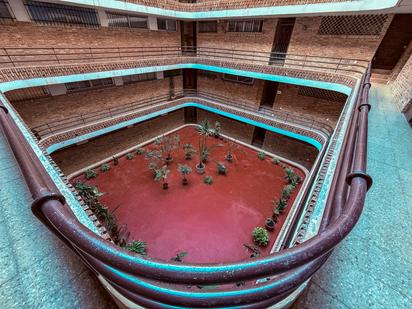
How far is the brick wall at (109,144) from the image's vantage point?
1097 centimetres

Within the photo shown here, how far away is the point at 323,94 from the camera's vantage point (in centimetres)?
1112

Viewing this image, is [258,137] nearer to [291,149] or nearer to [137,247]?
[291,149]

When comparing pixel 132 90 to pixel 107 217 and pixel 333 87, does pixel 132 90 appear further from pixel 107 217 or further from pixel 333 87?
pixel 333 87

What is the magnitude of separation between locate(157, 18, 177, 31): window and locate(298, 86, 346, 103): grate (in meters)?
10.9

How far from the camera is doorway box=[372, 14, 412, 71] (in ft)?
37.6

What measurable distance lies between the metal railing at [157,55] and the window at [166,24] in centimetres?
128

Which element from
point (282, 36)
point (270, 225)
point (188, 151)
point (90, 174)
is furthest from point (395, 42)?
point (90, 174)

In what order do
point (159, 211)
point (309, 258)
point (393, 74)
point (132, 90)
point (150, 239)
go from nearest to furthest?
point (309, 258) < point (150, 239) < point (159, 211) < point (393, 74) < point (132, 90)

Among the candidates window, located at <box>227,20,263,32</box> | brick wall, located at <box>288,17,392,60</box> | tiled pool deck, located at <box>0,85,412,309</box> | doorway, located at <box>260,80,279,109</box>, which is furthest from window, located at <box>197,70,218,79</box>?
tiled pool deck, located at <box>0,85,412,309</box>

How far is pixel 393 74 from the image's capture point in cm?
1166

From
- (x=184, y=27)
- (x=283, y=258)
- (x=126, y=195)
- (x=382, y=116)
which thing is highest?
(x=184, y=27)

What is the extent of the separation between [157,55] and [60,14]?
6071mm

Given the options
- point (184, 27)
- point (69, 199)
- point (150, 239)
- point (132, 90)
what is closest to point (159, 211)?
point (150, 239)

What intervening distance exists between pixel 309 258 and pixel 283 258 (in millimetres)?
137
